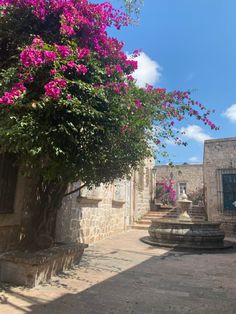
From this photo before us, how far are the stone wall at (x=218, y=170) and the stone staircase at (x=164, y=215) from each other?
4.21 feet

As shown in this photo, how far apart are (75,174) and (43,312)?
1804 millimetres

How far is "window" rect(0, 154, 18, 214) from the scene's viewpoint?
5.06 m

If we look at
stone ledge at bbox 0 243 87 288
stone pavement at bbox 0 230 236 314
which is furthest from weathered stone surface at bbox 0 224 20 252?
stone pavement at bbox 0 230 236 314

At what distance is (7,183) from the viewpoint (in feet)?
17.1

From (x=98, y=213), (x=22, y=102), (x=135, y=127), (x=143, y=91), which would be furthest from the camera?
(x=98, y=213)

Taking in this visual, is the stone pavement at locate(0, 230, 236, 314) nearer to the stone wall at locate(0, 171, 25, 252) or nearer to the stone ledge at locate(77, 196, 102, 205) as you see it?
the stone wall at locate(0, 171, 25, 252)

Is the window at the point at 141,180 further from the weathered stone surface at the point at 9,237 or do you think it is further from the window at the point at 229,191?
the weathered stone surface at the point at 9,237

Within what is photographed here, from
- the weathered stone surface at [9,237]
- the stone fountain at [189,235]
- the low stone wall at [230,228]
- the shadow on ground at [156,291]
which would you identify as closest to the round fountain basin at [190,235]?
the stone fountain at [189,235]

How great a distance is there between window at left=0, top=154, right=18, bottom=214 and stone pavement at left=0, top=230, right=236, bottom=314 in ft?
5.02

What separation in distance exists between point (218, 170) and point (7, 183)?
988 centimetres

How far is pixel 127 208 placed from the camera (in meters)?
12.4

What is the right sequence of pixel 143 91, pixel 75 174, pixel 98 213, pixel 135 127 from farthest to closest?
pixel 98 213 < pixel 143 91 < pixel 135 127 < pixel 75 174

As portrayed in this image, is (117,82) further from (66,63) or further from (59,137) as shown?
(59,137)

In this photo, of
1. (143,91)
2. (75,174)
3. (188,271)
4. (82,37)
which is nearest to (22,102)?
(75,174)
